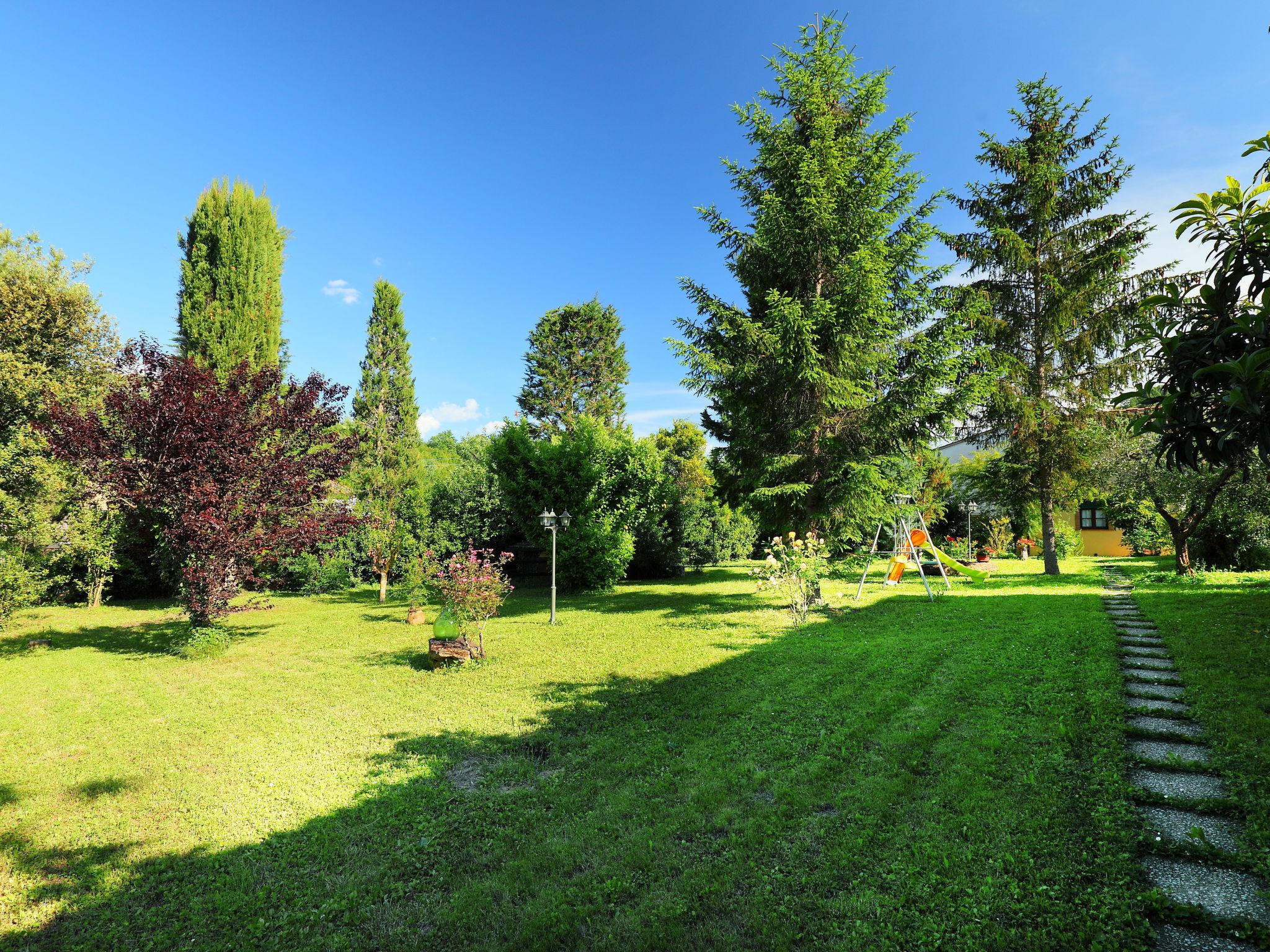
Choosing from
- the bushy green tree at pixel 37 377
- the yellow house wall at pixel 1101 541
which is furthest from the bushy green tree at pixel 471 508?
the yellow house wall at pixel 1101 541

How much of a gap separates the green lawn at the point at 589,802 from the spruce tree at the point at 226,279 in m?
9.89

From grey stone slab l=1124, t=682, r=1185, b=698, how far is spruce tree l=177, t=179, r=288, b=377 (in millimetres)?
19107

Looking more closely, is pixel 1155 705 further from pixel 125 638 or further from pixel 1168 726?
pixel 125 638

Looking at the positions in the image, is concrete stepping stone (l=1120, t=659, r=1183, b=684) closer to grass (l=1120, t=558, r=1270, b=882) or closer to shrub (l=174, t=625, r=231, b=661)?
grass (l=1120, t=558, r=1270, b=882)

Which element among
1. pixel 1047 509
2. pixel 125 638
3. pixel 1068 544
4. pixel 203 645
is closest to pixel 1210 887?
pixel 203 645

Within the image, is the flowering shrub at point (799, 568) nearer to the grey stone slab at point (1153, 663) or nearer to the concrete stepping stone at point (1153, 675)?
the grey stone slab at point (1153, 663)

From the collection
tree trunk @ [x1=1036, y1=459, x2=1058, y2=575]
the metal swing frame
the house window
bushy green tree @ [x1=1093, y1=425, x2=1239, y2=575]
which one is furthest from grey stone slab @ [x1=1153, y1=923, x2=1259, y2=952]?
the house window

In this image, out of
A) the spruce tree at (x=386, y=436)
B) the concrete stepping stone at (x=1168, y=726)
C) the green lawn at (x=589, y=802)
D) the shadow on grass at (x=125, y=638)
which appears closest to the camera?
the green lawn at (x=589, y=802)

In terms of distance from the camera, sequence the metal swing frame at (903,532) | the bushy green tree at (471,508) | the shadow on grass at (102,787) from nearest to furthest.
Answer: the shadow on grass at (102,787) < the metal swing frame at (903,532) < the bushy green tree at (471,508)

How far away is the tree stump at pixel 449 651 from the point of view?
8234 mm

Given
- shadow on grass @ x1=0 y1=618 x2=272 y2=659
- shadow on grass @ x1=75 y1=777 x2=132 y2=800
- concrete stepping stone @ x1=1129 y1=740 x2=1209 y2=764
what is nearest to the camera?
concrete stepping stone @ x1=1129 y1=740 x2=1209 y2=764

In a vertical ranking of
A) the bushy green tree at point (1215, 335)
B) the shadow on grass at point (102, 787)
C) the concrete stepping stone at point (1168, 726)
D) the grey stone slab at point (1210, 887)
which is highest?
the bushy green tree at point (1215, 335)

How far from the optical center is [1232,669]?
229 inches

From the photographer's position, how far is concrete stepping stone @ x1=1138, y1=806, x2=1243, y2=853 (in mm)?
Answer: 3154
